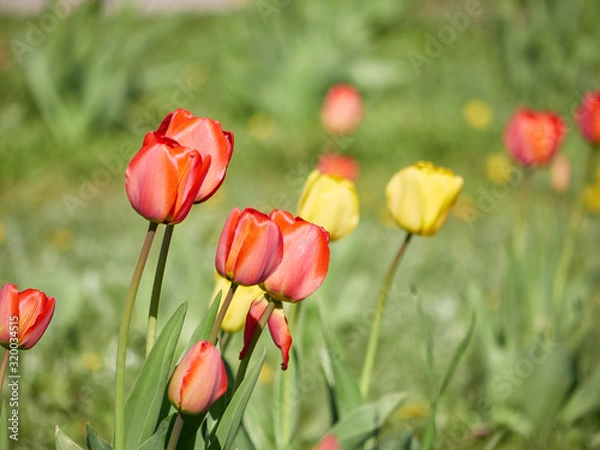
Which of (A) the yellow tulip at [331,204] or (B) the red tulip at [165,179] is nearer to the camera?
(B) the red tulip at [165,179]

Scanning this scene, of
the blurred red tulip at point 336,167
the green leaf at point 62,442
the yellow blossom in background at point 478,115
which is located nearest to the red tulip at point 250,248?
the green leaf at point 62,442

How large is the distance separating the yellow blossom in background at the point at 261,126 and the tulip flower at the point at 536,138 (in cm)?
264

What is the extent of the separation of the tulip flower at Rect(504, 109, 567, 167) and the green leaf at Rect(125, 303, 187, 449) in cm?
128

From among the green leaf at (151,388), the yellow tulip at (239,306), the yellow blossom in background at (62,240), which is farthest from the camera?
the yellow blossom in background at (62,240)

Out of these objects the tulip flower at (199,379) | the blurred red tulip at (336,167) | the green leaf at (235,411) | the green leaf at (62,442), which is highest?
the blurred red tulip at (336,167)

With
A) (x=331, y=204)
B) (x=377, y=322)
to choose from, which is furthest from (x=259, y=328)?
(x=377, y=322)

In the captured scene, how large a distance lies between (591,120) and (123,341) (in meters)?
1.48

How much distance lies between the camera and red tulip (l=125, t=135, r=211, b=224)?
0.89m

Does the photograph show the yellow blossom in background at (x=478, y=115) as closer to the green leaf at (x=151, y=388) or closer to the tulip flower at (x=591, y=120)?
the tulip flower at (x=591, y=120)

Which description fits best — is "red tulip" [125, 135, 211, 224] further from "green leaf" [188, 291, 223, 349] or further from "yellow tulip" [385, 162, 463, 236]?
"yellow tulip" [385, 162, 463, 236]

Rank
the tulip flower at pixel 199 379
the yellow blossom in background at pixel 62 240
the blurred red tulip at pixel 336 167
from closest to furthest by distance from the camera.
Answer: the tulip flower at pixel 199 379, the blurred red tulip at pixel 336 167, the yellow blossom in background at pixel 62 240

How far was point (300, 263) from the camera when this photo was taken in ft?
3.06

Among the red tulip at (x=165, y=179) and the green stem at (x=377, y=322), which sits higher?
the red tulip at (x=165, y=179)

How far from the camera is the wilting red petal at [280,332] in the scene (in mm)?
Result: 960
